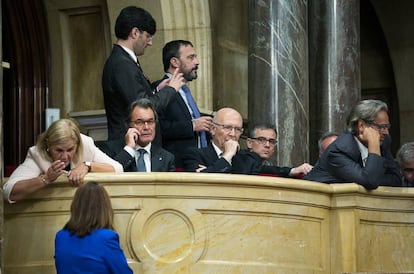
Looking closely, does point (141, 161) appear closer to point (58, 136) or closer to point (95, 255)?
point (58, 136)

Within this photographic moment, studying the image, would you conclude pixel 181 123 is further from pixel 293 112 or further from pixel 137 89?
pixel 293 112

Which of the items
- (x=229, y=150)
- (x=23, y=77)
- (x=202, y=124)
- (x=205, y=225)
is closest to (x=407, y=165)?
(x=229, y=150)

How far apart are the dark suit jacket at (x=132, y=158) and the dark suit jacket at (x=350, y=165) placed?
3.31ft

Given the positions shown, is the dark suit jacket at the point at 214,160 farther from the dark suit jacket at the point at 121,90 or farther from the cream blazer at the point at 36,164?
the cream blazer at the point at 36,164

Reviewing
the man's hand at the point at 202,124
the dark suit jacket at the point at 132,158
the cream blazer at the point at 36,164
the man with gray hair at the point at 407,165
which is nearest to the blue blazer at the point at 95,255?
the cream blazer at the point at 36,164

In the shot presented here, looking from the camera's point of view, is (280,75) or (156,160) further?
(280,75)

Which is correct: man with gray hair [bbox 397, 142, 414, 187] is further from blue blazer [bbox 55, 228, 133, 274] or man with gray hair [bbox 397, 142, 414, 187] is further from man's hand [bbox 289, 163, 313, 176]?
blue blazer [bbox 55, 228, 133, 274]

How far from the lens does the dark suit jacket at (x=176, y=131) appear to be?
10.9m

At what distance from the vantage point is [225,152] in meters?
10.3

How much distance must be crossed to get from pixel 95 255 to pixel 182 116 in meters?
2.91

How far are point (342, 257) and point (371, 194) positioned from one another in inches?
18.9

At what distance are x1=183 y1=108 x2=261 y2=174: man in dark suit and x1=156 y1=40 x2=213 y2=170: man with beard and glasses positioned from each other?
23 cm

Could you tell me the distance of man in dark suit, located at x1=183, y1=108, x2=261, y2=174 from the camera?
10.3m

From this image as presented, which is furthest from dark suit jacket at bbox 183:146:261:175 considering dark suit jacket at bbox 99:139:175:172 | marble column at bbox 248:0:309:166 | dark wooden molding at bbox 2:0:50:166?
dark wooden molding at bbox 2:0:50:166
